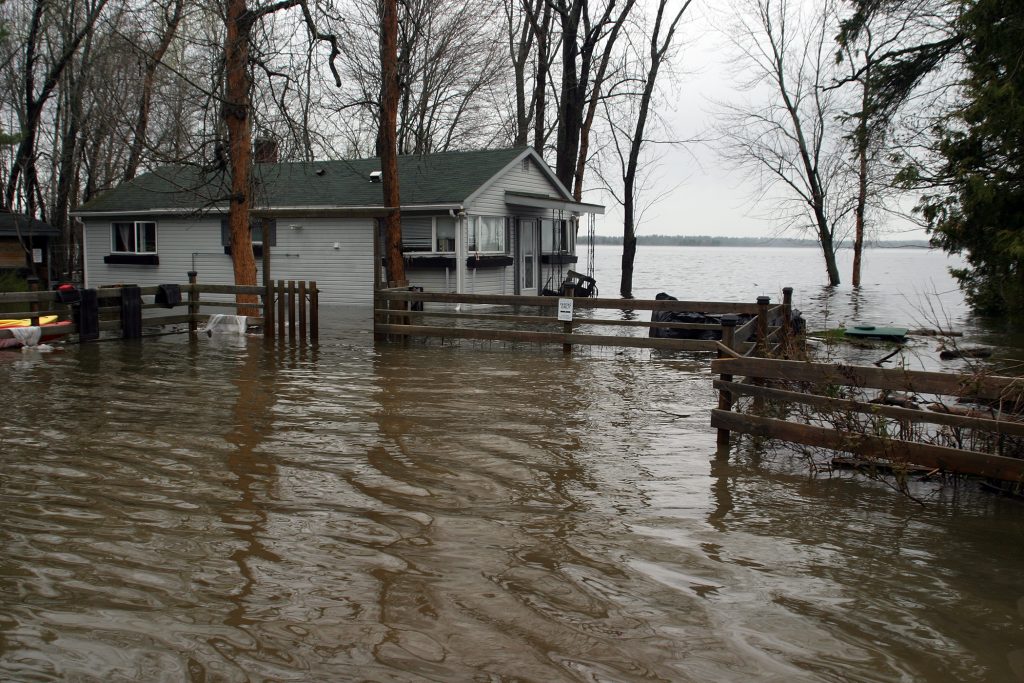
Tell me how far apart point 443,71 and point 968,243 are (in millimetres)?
22727

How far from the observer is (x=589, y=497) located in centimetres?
702

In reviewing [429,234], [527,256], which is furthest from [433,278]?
[527,256]

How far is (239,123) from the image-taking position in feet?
62.4

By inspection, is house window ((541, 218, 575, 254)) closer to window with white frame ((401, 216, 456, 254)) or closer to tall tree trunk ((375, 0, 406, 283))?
window with white frame ((401, 216, 456, 254))

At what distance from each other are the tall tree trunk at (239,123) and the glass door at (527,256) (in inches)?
427

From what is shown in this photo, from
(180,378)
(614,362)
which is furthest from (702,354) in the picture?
(180,378)

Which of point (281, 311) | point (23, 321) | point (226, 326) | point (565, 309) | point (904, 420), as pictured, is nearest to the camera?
point (904, 420)

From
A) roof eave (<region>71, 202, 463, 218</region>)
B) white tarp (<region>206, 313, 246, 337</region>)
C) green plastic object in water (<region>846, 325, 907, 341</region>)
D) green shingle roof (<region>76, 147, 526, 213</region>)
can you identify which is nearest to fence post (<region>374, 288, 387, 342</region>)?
roof eave (<region>71, 202, 463, 218</region>)

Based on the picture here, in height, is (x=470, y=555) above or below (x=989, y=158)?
below

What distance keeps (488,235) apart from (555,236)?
454cm

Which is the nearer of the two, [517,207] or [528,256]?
[517,207]

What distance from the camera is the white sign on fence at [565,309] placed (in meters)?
15.0

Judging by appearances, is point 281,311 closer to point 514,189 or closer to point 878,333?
point 878,333

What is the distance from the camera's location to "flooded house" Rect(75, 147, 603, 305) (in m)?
25.4
